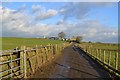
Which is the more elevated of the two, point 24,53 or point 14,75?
point 24,53

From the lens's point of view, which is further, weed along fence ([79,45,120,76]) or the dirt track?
weed along fence ([79,45,120,76])

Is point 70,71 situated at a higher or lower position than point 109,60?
lower

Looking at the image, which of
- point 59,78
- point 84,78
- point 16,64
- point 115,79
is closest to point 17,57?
point 16,64

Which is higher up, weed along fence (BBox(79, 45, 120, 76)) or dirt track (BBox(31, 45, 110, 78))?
weed along fence (BBox(79, 45, 120, 76))

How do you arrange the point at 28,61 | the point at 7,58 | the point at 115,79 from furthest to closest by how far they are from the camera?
the point at 28,61, the point at 115,79, the point at 7,58

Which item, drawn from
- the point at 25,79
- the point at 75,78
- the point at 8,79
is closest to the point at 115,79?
the point at 75,78

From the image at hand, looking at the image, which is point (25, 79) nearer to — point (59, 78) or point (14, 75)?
point (14, 75)

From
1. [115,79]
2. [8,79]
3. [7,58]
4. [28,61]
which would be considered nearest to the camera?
[8,79]

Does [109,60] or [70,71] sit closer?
[70,71]

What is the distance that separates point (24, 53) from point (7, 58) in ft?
5.01

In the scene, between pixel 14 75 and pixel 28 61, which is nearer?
pixel 14 75

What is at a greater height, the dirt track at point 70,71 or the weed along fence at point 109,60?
the weed along fence at point 109,60

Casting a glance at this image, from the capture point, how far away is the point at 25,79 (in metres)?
14.7

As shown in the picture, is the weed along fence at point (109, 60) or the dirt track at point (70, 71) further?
the weed along fence at point (109, 60)
